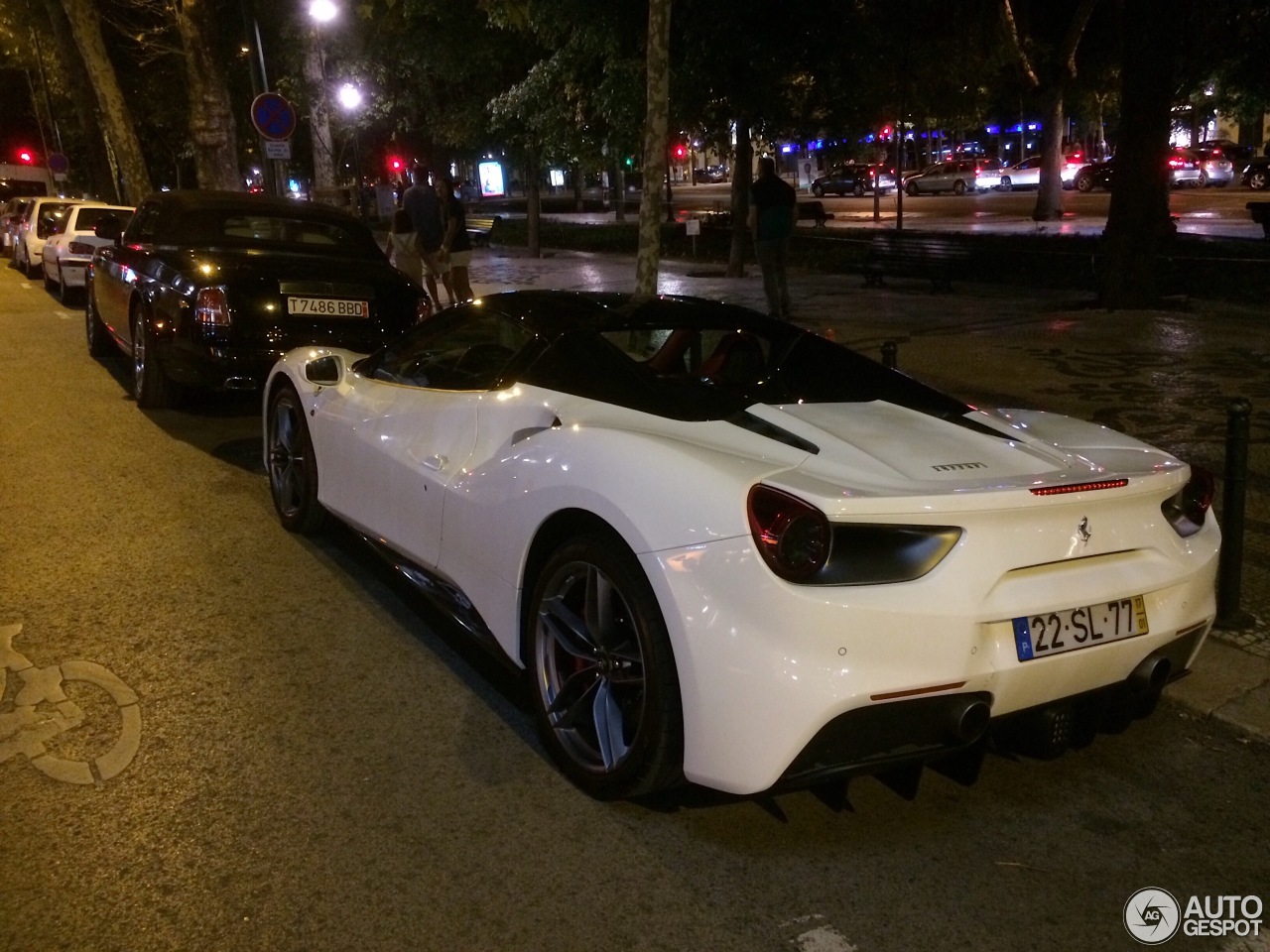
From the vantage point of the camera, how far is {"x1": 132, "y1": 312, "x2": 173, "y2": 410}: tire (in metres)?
9.09

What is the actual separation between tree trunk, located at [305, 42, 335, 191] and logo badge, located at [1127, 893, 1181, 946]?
101 feet

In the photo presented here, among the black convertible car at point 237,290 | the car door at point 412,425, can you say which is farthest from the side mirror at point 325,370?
the black convertible car at point 237,290

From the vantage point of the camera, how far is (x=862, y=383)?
13.9 feet

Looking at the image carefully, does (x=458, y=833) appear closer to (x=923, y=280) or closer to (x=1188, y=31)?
(x=923, y=280)

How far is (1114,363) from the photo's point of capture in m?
10.6

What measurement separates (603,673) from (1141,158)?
43.1ft

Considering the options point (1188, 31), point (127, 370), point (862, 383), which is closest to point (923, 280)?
point (1188, 31)

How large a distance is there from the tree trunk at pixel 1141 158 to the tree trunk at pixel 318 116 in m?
22.2

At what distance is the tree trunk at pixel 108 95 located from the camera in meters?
25.8

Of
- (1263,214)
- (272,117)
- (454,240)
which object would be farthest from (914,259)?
(272,117)

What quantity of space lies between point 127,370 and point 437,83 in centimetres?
2171

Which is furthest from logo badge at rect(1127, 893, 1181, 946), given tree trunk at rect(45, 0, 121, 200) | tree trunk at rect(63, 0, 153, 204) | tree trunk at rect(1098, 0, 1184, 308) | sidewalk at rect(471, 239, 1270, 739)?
tree trunk at rect(45, 0, 121, 200)

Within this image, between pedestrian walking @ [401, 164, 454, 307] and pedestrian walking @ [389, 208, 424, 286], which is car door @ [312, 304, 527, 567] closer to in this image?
pedestrian walking @ [401, 164, 454, 307]

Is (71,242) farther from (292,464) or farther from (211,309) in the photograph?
(292,464)
